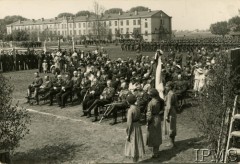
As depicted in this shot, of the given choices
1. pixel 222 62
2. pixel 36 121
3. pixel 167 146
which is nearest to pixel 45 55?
pixel 36 121

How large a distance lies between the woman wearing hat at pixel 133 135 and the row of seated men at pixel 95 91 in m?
3.71

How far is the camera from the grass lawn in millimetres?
8578

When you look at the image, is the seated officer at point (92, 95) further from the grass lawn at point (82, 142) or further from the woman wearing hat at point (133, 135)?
the woman wearing hat at point (133, 135)

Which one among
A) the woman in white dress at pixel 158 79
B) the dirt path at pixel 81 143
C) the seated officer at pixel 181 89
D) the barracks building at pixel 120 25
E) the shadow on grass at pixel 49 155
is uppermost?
the barracks building at pixel 120 25

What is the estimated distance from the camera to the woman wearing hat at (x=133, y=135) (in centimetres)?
776

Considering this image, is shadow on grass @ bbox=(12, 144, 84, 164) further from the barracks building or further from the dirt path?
the barracks building

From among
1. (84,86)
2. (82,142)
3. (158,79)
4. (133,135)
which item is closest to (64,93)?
(84,86)

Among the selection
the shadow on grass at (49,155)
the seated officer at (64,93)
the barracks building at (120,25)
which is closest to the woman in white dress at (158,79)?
the shadow on grass at (49,155)

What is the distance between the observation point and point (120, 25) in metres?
82.5

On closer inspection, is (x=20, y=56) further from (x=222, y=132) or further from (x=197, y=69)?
(x=222, y=132)

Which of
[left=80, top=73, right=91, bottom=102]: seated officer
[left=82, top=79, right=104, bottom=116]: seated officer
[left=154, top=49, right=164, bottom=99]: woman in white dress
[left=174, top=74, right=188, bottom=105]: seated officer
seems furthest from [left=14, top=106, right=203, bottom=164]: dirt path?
[left=80, top=73, right=91, bottom=102]: seated officer

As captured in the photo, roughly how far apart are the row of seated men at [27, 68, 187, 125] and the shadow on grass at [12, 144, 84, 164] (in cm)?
273

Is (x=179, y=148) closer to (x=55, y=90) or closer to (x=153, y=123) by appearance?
(x=153, y=123)

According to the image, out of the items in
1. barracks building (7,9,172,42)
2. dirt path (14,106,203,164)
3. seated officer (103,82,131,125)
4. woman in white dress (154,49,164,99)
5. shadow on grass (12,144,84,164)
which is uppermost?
barracks building (7,9,172,42)
